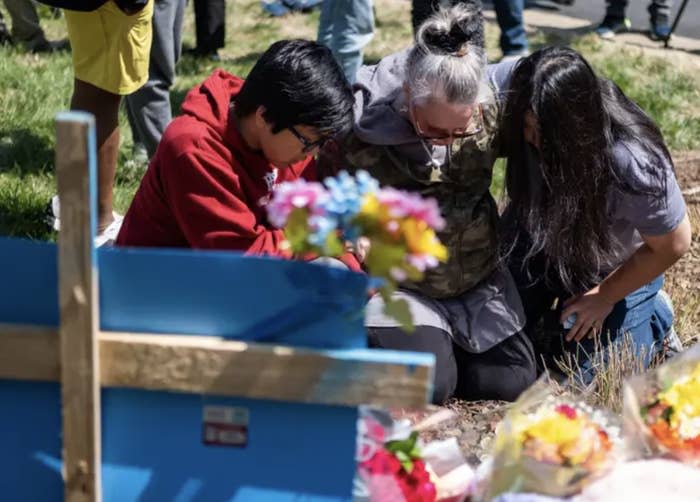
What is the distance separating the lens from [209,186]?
2314 millimetres

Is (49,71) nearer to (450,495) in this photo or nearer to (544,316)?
(544,316)

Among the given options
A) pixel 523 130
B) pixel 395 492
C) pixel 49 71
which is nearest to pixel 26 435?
pixel 395 492

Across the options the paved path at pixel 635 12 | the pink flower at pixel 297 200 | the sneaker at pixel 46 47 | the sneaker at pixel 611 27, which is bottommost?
the paved path at pixel 635 12

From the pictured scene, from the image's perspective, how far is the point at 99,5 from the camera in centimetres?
307

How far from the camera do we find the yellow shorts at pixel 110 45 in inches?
126

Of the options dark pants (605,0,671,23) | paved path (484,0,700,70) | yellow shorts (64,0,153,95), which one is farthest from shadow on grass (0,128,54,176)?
dark pants (605,0,671,23)

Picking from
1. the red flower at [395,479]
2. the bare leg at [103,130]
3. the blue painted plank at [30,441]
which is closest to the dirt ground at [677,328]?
the red flower at [395,479]

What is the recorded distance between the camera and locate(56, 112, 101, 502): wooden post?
1440mm

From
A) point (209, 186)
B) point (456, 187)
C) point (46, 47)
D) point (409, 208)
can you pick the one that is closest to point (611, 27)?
point (46, 47)

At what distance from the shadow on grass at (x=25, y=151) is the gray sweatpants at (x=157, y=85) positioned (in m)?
0.40

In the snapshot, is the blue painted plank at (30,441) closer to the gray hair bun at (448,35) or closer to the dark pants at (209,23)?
the gray hair bun at (448,35)

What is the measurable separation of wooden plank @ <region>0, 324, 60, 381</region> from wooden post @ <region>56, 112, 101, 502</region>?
1.2 inches

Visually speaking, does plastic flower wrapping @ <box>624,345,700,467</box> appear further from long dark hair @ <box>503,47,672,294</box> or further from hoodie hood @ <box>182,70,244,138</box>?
hoodie hood @ <box>182,70,244,138</box>

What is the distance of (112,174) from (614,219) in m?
1.52
